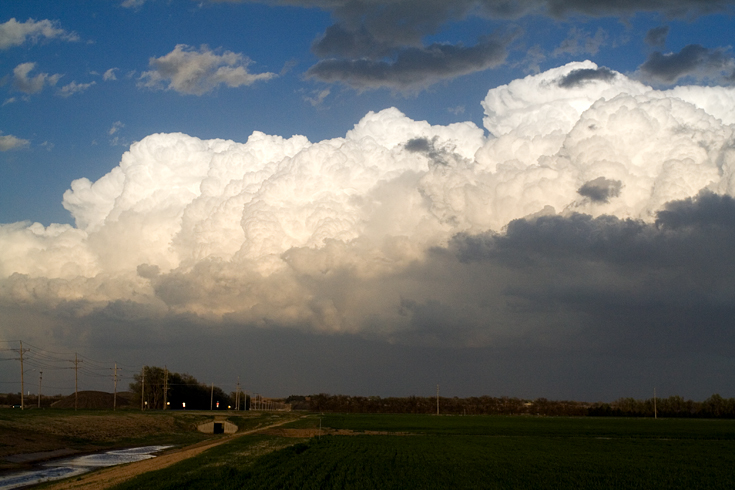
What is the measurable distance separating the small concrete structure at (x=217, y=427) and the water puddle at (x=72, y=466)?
28380 millimetres

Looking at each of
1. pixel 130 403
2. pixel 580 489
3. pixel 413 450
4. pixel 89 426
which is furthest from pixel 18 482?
pixel 130 403

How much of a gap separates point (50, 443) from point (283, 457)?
2734 cm

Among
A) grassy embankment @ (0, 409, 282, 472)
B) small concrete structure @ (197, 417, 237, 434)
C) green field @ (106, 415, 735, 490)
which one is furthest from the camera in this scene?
small concrete structure @ (197, 417, 237, 434)

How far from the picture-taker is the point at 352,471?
3362cm

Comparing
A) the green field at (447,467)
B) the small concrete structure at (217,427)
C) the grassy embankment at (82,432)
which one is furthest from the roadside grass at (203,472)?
the small concrete structure at (217,427)

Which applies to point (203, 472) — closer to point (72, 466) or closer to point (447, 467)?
point (447, 467)

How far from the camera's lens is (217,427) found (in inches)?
3610

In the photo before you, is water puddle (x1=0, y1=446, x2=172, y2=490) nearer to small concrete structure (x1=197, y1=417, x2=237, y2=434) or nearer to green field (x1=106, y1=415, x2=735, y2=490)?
green field (x1=106, y1=415, x2=735, y2=490)

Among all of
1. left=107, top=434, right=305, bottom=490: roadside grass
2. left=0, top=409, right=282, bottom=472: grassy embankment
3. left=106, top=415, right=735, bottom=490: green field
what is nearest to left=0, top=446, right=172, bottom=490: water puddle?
left=0, top=409, right=282, bottom=472: grassy embankment

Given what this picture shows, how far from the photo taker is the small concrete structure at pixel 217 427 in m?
90.2

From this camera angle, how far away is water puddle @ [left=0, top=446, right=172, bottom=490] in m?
36.6

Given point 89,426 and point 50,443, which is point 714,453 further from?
point 89,426

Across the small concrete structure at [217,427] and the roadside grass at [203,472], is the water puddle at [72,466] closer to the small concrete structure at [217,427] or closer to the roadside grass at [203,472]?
the roadside grass at [203,472]

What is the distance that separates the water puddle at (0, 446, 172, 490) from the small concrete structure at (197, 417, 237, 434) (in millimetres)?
28380
